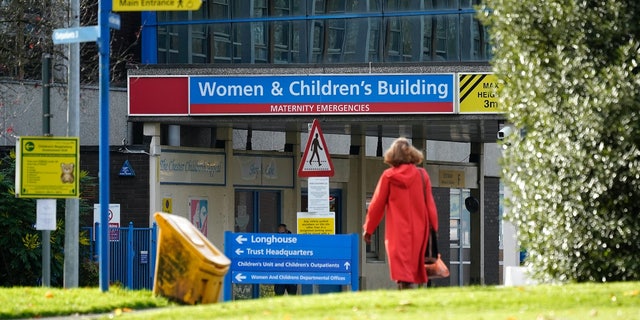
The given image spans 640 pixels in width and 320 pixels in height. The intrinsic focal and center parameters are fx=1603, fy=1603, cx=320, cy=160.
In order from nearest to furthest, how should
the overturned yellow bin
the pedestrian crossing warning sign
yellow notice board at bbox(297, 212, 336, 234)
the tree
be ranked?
the overturned yellow bin → the tree → the pedestrian crossing warning sign → yellow notice board at bbox(297, 212, 336, 234)

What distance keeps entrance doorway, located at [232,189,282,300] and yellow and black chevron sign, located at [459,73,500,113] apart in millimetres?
5445

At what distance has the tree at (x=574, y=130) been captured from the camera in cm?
1479

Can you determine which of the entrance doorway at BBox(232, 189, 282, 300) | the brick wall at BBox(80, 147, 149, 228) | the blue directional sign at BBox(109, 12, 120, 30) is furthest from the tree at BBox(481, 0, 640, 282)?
the entrance doorway at BBox(232, 189, 282, 300)

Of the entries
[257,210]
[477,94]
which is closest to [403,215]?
[477,94]

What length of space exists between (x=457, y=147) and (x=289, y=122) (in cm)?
1172

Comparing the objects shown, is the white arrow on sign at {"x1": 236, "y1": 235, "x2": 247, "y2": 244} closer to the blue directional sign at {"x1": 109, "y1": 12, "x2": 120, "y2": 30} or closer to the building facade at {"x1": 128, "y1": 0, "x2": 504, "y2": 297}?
the building facade at {"x1": 128, "y1": 0, "x2": 504, "y2": 297}

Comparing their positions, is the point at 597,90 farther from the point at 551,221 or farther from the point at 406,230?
the point at 406,230

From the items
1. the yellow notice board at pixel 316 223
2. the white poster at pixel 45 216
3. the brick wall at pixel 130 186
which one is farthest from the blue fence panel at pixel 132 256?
the white poster at pixel 45 216

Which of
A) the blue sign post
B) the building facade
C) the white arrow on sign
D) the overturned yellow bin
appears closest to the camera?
the overturned yellow bin

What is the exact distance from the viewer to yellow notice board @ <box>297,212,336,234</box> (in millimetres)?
22594

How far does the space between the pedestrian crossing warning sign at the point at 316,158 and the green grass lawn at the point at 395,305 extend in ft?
26.0

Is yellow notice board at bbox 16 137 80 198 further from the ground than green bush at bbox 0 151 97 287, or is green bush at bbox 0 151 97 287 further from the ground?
yellow notice board at bbox 16 137 80 198

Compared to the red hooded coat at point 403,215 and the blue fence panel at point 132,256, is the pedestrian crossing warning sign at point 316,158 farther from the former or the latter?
the red hooded coat at point 403,215

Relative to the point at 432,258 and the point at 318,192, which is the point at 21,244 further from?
the point at 432,258
